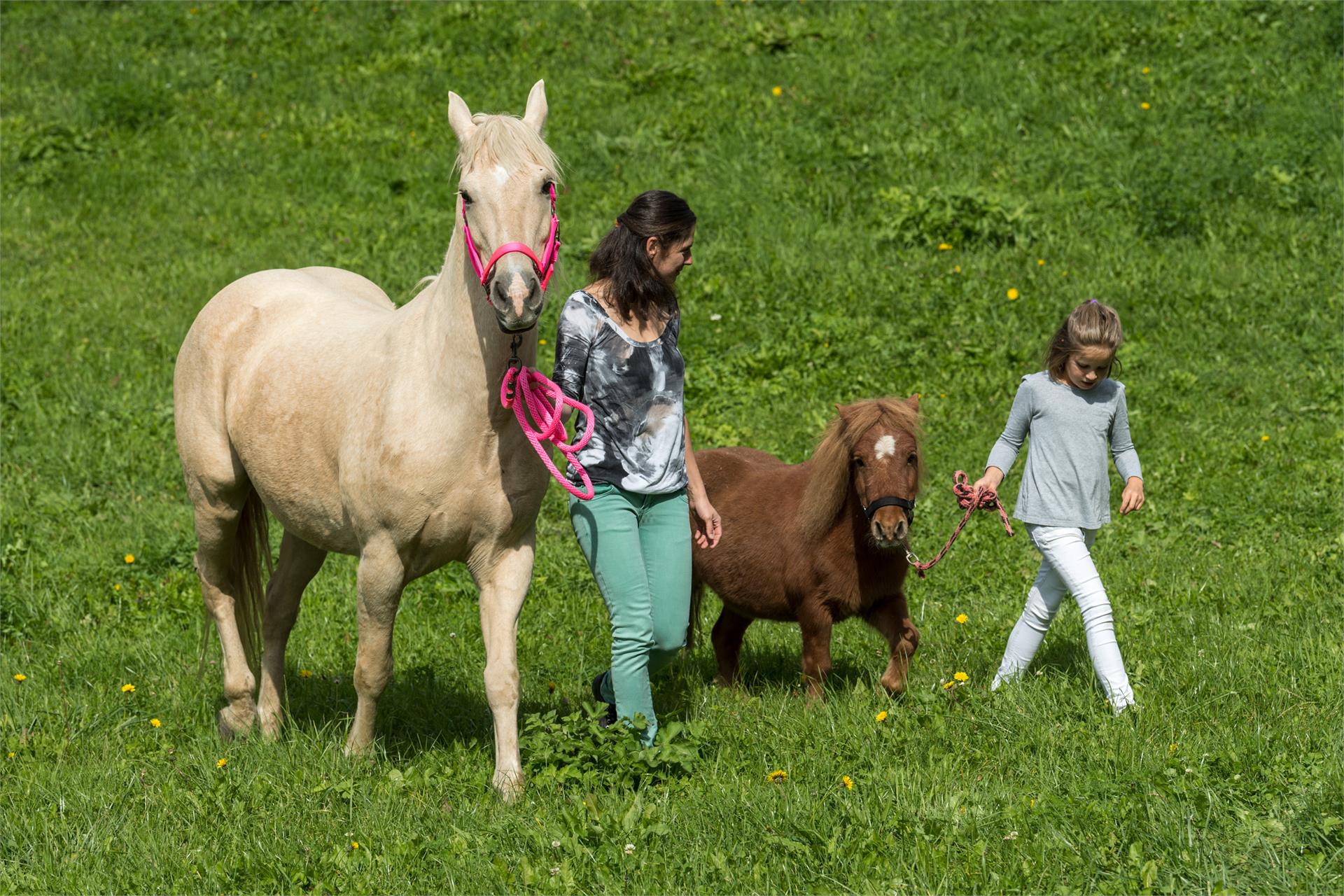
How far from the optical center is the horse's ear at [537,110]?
4.43 metres

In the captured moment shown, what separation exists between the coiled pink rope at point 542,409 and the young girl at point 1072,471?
181cm

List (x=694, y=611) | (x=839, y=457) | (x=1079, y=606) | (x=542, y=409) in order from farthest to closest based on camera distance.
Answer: (x=694, y=611), (x=839, y=457), (x=1079, y=606), (x=542, y=409)

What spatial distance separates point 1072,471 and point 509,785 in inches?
102

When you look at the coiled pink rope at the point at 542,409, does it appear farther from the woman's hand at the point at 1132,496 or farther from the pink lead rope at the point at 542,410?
the woman's hand at the point at 1132,496

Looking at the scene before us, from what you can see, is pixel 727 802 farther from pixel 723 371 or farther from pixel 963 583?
pixel 723 371

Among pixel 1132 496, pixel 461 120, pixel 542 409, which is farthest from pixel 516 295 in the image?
pixel 1132 496

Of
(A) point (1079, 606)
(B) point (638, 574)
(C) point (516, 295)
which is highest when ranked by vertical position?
(C) point (516, 295)

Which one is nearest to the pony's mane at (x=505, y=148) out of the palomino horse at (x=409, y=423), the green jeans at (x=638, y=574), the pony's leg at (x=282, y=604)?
the palomino horse at (x=409, y=423)

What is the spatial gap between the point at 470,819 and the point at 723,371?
18.5ft

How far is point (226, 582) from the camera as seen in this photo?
601 centimetres

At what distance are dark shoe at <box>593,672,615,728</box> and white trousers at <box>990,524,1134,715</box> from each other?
5.15 feet

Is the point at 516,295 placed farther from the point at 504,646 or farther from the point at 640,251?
the point at 504,646

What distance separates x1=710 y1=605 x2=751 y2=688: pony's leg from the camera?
6.24 metres

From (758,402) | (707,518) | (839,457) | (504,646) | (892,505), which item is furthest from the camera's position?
(758,402)
